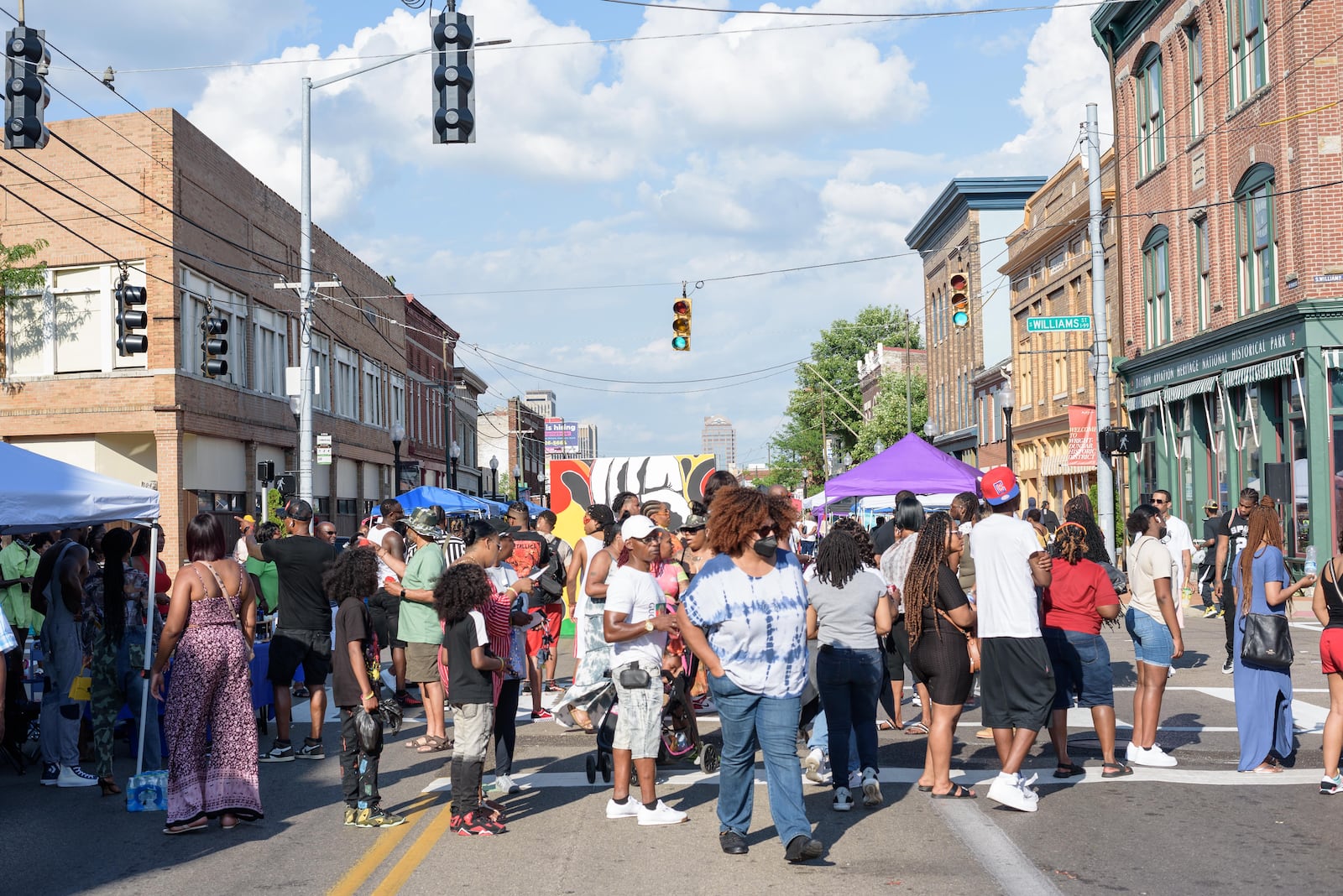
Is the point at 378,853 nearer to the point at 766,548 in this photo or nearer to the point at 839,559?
the point at 766,548

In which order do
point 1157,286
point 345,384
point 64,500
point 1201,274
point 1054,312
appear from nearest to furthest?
point 64,500, point 1201,274, point 1157,286, point 1054,312, point 345,384

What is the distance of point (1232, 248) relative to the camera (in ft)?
88.6

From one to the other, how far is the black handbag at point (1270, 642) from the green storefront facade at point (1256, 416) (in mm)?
13480

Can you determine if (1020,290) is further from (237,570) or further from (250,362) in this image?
(237,570)

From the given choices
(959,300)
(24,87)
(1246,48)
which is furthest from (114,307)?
(1246,48)

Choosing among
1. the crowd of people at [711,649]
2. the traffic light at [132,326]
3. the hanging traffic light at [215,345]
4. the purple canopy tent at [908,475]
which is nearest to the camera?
the crowd of people at [711,649]

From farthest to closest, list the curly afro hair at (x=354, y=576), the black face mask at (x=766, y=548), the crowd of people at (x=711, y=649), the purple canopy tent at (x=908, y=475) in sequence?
the purple canopy tent at (x=908, y=475), the curly afro hair at (x=354, y=576), the crowd of people at (x=711, y=649), the black face mask at (x=766, y=548)

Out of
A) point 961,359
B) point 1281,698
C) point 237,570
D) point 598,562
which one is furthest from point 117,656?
point 961,359

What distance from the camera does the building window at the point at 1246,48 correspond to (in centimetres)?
2506

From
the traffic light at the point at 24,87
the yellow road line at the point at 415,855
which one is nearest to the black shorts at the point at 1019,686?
the yellow road line at the point at 415,855

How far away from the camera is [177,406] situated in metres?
29.4

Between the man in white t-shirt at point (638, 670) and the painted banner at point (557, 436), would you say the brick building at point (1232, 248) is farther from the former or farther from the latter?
the painted banner at point (557, 436)

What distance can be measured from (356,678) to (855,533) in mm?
3512

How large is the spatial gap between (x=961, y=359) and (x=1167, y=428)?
82.9 ft
